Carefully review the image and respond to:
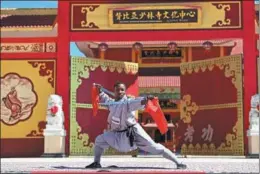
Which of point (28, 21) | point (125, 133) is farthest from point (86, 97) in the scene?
point (125, 133)

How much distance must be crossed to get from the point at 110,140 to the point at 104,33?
6719 millimetres

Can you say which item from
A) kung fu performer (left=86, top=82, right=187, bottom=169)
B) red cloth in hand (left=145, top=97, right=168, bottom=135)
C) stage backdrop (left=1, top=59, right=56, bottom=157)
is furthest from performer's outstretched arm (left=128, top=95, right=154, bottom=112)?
stage backdrop (left=1, top=59, right=56, bottom=157)

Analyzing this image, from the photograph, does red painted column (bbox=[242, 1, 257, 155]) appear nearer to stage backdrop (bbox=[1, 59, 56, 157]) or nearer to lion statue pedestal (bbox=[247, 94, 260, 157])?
lion statue pedestal (bbox=[247, 94, 260, 157])

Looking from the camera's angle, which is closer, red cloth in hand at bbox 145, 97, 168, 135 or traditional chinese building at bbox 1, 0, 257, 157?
red cloth in hand at bbox 145, 97, 168, 135

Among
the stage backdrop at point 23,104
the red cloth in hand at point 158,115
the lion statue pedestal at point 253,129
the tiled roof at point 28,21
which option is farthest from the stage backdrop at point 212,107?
the red cloth in hand at point 158,115

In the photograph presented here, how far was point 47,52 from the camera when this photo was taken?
11.6 m

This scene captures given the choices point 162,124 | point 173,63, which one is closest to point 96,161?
point 162,124

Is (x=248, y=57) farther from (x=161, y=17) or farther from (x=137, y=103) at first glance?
(x=137, y=103)

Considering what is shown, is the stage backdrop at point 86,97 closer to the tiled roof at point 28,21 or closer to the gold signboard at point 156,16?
the gold signboard at point 156,16

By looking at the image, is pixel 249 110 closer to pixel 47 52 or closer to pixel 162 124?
pixel 47 52

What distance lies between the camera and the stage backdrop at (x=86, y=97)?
1128cm

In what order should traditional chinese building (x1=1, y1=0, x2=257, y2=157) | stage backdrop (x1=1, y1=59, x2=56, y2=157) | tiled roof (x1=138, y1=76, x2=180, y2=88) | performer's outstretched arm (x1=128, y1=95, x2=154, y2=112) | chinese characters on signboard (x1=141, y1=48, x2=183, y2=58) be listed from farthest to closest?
tiled roof (x1=138, y1=76, x2=180, y2=88)
chinese characters on signboard (x1=141, y1=48, x2=183, y2=58)
stage backdrop (x1=1, y1=59, x2=56, y2=157)
traditional chinese building (x1=1, y1=0, x2=257, y2=157)
performer's outstretched arm (x1=128, y1=95, x2=154, y2=112)

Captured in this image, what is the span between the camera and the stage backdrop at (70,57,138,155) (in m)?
11.3

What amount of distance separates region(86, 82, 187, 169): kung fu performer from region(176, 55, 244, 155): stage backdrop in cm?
639
